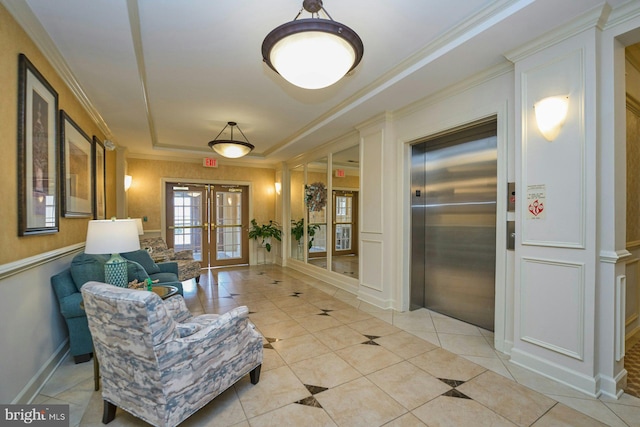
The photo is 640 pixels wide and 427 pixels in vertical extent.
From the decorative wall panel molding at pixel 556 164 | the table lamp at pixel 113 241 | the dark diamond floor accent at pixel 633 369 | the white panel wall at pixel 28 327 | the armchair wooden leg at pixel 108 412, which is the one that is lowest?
the dark diamond floor accent at pixel 633 369

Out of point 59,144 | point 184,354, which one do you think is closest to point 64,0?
point 59,144

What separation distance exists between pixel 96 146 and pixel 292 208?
4.17m

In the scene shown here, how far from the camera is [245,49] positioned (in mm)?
2736

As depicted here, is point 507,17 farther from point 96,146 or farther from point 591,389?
point 96,146

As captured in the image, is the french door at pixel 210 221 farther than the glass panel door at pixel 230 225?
No

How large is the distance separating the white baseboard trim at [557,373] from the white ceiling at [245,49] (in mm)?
2630

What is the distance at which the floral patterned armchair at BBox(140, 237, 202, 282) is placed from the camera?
5.26m

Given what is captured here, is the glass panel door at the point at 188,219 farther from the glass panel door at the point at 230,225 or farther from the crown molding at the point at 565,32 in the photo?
the crown molding at the point at 565,32

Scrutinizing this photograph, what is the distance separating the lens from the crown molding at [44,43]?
2014 millimetres

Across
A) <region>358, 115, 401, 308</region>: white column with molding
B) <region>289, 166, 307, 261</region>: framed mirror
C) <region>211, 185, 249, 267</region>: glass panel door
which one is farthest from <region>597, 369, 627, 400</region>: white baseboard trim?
<region>211, 185, 249, 267</region>: glass panel door

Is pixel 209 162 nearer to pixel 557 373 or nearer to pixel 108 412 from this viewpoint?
pixel 108 412

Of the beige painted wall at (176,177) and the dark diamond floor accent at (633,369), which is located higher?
the beige painted wall at (176,177)

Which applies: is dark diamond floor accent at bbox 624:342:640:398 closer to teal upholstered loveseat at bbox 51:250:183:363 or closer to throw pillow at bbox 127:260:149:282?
teal upholstered loveseat at bbox 51:250:183:363

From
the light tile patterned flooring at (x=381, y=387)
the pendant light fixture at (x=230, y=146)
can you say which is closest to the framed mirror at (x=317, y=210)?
the pendant light fixture at (x=230, y=146)
